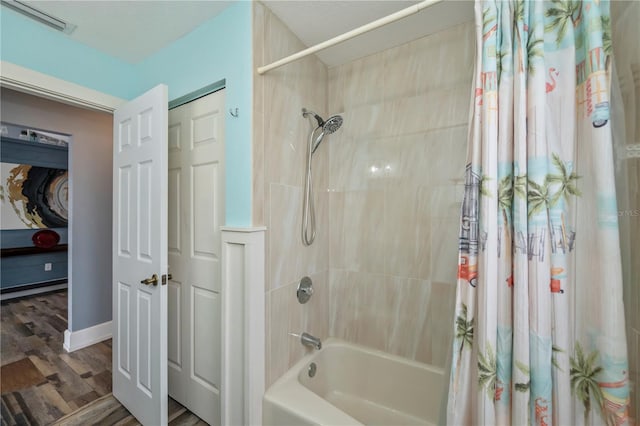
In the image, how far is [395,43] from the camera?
159cm

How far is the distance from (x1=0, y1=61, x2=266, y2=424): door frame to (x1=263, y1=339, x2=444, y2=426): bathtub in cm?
11

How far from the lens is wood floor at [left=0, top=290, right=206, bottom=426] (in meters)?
1.61

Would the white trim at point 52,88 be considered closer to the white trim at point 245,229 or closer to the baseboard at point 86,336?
the white trim at point 245,229

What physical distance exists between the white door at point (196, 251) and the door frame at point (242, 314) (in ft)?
0.65

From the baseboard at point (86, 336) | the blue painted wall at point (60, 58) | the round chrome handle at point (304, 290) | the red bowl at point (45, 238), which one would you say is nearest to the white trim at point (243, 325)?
the round chrome handle at point (304, 290)

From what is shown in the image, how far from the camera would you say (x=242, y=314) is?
1.30 meters

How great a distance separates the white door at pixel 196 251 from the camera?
1512mm

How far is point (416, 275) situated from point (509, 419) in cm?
78

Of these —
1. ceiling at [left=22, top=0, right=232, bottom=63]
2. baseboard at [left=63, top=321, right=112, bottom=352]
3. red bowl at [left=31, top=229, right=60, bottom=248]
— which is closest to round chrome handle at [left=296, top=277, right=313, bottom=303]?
ceiling at [left=22, top=0, right=232, bottom=63]

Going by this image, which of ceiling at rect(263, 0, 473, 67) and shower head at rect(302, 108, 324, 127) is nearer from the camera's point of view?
ceiling at rect(263, 0, 473, 67)

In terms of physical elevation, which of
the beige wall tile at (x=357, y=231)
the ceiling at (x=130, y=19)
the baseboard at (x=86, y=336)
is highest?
the ceiling at (x=130, y=19)

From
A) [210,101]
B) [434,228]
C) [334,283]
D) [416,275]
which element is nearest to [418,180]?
[434,228]

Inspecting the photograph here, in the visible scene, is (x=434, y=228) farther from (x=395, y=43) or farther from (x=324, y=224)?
(x=395, y=43)

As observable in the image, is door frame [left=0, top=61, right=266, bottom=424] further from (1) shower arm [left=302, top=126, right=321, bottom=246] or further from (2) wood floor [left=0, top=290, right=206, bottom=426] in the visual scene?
(2) wood floor [left=0, top=290, right=206, bottom=426]
